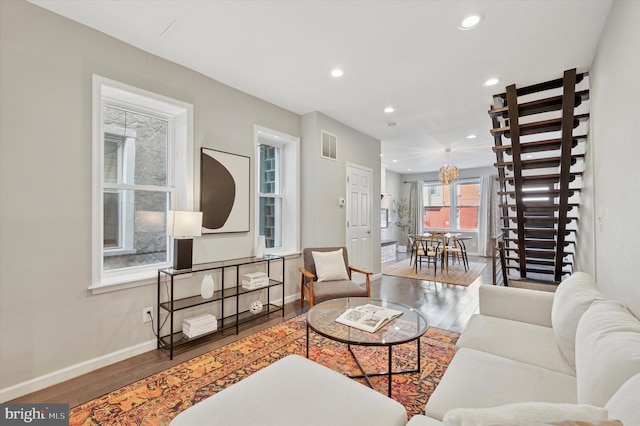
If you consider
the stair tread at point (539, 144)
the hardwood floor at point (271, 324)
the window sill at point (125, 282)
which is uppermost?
the stair tread at point (539, 144)

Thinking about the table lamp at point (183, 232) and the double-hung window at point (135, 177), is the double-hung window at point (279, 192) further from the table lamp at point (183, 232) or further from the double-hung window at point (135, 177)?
the table lamp at point (183, 232)

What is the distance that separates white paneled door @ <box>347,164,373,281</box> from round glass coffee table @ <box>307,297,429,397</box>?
93.9 inches

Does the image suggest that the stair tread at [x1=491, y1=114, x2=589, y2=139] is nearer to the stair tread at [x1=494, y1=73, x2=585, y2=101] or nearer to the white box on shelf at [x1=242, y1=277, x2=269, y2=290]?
the stair tread at [x1=494, y1=73, x2=585, y2=101]

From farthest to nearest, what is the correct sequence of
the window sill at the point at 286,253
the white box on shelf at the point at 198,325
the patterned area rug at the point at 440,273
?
1. the patterned area rug at the point at 440,273
2. the window sill at the point at 286,253
3. the white box on shelf at the point at 198,325

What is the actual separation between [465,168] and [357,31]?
772 centimetres

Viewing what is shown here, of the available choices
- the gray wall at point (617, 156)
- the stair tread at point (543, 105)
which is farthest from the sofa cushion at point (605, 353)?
the stair tread at point (543, 105)

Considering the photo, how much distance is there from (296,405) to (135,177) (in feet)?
8.40

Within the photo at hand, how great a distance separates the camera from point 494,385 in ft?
4.28

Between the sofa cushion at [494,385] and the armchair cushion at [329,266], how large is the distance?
6.52 ft

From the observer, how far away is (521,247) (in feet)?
11.7

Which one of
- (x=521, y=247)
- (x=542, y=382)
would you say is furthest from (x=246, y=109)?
(x=521, y=247)

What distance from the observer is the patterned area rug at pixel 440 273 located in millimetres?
5414

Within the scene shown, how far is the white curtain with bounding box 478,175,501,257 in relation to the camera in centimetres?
832

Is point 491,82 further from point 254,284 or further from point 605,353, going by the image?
point 254,284
